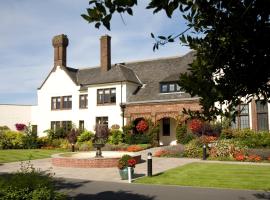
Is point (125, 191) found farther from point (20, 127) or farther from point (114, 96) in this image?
point (20, 127)

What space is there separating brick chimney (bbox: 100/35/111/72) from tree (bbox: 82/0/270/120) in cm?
3428

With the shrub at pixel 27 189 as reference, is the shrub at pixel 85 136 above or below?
above

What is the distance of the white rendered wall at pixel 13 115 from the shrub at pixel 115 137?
22.3 m

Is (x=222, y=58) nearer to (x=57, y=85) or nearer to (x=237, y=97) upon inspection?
(x=237, y=97)

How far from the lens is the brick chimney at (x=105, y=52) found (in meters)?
39.3

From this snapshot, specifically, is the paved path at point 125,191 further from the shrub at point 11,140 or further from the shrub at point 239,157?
the shrub at point 11,140

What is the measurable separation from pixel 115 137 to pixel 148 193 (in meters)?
21.5

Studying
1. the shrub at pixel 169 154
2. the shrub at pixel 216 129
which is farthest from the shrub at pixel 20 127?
the shrub at pixel 216 129

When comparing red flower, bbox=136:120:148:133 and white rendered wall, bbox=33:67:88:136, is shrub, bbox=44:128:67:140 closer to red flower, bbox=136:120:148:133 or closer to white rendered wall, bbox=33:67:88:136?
white rendered wall, bbox=33:67:88:136

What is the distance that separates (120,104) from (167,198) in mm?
24344

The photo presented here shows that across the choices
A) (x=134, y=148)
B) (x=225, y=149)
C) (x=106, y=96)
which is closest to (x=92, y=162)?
(x=225, y=149)

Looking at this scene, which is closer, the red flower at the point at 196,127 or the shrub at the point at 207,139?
the shrub at the point at 207,139

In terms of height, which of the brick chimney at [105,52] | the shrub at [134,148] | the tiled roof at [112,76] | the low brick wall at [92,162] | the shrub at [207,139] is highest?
the brick chimney at [105,52]

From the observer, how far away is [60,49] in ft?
140
